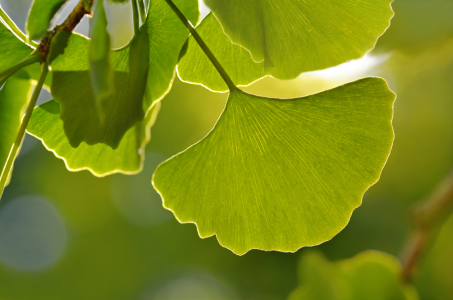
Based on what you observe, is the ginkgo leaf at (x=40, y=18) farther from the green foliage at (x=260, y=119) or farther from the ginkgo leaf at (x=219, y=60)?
the ginkgo leaf at (x=219, y=60)

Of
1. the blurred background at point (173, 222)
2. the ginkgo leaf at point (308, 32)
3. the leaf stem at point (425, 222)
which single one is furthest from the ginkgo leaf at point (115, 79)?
the blurred background at point (173, 222)

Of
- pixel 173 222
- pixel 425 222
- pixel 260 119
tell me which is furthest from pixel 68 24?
pixel 173 222

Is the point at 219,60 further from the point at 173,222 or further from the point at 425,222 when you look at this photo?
the point at 173,222

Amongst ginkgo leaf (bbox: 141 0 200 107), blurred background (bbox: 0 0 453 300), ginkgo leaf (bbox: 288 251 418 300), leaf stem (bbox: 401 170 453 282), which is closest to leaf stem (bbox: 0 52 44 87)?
ginkgo leaf (bbox: 141 0 200 107)

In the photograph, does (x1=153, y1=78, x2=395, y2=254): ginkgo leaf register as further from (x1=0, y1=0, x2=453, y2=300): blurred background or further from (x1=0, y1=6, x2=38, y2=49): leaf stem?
(x1=0, y1=0, x2=453, y2=300): blurred background

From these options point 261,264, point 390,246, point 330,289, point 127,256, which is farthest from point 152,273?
point 330,289

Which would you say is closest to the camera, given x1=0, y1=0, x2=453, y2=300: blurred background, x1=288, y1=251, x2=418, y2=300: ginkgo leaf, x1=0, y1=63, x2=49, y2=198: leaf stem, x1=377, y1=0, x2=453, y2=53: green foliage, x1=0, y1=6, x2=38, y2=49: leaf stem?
x1=0, y1=63, x2=49, y2=198: leaf stem
